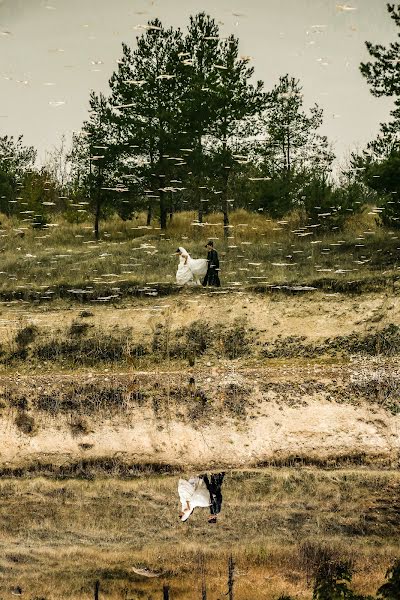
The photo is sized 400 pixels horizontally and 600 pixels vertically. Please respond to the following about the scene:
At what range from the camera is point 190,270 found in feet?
81.7

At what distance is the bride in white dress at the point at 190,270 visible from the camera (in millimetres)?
24781

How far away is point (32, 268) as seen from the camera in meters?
→ 30.8

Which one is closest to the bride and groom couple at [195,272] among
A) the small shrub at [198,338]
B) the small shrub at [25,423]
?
the small shrub at [198,338]

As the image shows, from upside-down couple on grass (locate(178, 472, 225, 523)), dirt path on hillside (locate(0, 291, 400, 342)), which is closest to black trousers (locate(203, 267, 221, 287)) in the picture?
dirt path on hillside (locate(0, 291, 400, 342))

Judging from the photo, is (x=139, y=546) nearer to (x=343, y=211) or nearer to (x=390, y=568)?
(x=390, y=568)

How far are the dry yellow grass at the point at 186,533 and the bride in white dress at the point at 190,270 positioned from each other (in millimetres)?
10462

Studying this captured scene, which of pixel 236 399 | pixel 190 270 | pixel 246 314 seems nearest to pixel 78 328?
pixel 190 270

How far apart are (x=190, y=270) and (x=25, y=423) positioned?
8.66 metres

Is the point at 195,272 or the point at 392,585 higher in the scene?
the point at 195,272

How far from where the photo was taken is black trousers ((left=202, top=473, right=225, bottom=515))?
13.3 m

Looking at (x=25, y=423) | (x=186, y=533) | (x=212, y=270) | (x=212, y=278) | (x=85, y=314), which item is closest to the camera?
(x=186, y=533)

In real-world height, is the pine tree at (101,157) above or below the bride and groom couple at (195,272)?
above

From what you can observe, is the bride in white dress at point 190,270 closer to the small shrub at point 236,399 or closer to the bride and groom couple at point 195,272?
the bride and groom couple at point 195,272

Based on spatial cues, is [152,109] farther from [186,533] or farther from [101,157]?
[186,533]
